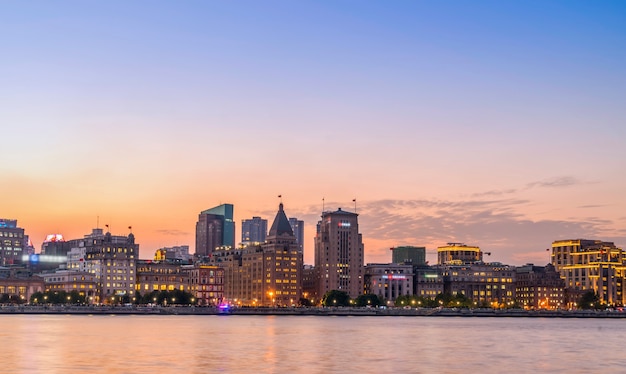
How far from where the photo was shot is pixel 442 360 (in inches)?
4407

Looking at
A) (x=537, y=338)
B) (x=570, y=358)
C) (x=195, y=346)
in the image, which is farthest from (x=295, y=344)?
(x=537, y=338)

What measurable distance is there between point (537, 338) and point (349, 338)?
115 ft

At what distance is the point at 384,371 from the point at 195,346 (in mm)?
41024

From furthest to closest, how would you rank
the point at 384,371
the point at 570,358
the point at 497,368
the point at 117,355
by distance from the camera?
1. the point at 570,358
2. the point at 117,355
3. the point at 497,368
4. the point at 384,371

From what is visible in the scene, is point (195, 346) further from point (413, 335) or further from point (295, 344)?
point (413, 335)

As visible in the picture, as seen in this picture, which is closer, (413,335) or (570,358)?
(570,358)

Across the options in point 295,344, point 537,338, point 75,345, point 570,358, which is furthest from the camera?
point 537,338

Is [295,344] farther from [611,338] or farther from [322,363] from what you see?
[611,338]

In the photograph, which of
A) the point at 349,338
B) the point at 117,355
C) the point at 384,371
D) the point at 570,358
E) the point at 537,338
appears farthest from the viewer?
the point at 537,338

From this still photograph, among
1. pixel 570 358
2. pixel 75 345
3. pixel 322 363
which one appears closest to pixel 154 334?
pixel 75 345

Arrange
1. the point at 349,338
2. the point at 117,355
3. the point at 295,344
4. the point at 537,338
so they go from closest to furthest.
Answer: the point at 117,355
the point at 295,344
the point at 349,338
the point at 537,338

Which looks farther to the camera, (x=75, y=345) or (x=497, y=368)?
(x=75, y=345)

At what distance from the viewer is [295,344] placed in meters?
139

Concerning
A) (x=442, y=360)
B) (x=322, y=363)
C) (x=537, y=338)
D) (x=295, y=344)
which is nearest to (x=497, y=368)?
(x=442, y=360)
